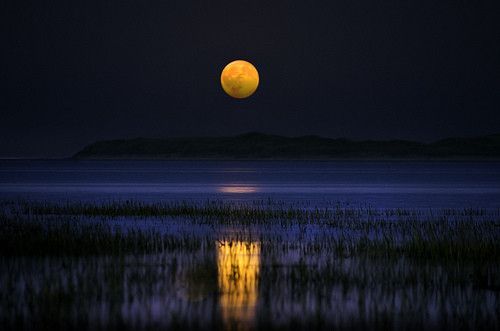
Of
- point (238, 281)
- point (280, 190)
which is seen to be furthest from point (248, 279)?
point (280, 190)

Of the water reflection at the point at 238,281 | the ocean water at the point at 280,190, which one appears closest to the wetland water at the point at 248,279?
the water reflection at the point at 238,281

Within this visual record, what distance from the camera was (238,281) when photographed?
13.8m

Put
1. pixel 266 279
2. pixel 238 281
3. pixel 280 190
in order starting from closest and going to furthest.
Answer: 1. pixel 238 281
2. pixel 266 279
3. pixel 280 190

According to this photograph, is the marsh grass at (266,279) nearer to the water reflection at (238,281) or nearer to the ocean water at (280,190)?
the water reflection at (238,281)

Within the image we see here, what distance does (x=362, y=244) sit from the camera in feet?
60.7

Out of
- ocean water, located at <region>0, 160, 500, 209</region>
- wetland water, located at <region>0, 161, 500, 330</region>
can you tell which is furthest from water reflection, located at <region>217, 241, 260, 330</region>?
ocean water, located at <region>0, 160, 500, 209</region>

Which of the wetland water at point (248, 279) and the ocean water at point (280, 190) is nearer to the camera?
the wetland water at point (248, 279)

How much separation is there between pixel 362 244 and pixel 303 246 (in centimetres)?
158

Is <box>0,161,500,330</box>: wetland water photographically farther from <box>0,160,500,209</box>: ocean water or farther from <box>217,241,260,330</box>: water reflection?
<box>0,160,500,209</box>: ocean water

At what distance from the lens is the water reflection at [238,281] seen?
1101cm

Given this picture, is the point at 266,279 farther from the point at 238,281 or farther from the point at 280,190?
the point at 280,190

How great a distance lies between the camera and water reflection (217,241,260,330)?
11009 millimetres

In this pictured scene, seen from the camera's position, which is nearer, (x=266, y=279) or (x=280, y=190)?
(x=266, y=279)

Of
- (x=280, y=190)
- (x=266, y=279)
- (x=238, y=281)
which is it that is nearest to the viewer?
(x=238, y=281)
